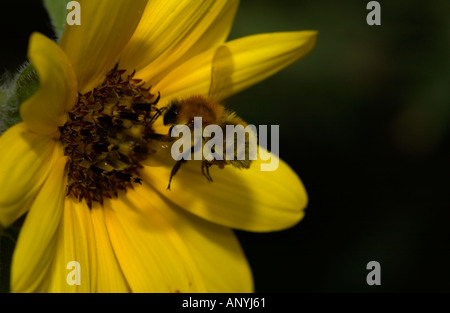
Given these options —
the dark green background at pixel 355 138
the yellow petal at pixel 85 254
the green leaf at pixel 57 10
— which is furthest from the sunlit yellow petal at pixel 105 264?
the dark green background at pixel 355 138

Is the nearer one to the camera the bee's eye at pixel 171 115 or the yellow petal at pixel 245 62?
the bee's eye at pixel 171 115

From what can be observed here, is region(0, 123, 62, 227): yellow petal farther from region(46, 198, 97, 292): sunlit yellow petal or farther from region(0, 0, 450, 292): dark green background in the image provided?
region(0, 0, 450, 292): dark green background

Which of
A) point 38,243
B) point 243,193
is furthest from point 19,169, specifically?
point 243,193

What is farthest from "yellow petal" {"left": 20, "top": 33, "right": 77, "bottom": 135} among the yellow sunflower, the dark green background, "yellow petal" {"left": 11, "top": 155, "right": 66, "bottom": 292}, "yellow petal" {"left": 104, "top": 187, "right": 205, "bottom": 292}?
the dark green background

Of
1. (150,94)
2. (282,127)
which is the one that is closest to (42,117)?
(150,94)

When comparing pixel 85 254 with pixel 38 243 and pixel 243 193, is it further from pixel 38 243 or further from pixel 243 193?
pixel 243 193

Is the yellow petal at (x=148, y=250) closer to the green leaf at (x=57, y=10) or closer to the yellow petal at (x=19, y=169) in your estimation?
the yellow petal at (x=19, y=169)
